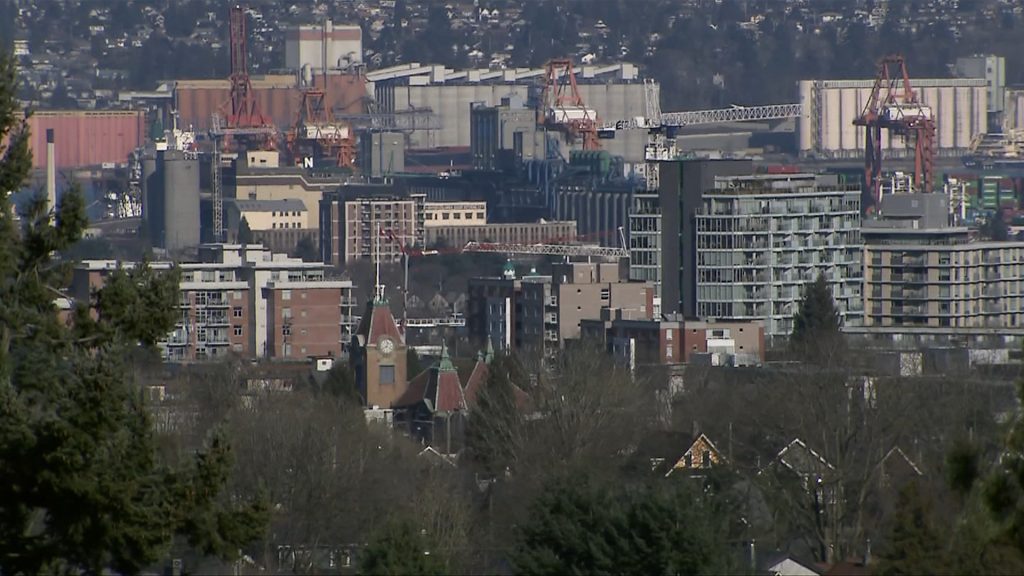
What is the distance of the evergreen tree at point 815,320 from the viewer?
39391 mm

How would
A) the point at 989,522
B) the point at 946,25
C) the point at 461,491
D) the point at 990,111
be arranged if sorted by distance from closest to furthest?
the point at 989,522 → the point at 461,491 → the point at 990,111 → the point at 946,25

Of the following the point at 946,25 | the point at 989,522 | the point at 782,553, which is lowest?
the point at 782,553

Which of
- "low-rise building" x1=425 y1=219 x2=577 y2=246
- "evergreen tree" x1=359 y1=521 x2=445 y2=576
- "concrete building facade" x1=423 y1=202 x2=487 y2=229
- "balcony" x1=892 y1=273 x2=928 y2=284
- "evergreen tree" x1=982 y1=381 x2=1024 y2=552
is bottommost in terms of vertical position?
"evergreen tree" x1=359 y1=521 x2=445 y2=576

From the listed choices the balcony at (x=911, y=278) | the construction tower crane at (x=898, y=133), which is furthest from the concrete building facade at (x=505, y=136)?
the balcony at (x=911, y=278)

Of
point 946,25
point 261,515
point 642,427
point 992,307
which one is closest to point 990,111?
point 946,25

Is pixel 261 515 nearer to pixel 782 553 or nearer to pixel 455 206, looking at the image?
pixel 782 553

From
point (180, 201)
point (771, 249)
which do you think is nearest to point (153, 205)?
point (180, 201)

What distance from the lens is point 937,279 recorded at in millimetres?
48438

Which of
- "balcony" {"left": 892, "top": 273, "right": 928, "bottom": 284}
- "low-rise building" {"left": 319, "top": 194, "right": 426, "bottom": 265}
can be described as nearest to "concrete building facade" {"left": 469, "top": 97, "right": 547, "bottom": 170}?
"low-rise building" {"left": 319, "top": 194, "right": 426, "bottom": 265}

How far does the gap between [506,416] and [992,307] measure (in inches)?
872

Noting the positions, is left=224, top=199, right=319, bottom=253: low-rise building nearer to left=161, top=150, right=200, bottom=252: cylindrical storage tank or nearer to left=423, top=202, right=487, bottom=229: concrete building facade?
left=161, top=150, right=200, bottom=252: cylindrical storage tank

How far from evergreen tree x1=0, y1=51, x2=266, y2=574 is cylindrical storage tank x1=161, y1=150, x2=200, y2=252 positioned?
65.6 meters

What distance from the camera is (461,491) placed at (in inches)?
971

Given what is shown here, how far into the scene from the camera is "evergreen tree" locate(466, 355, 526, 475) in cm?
2727
